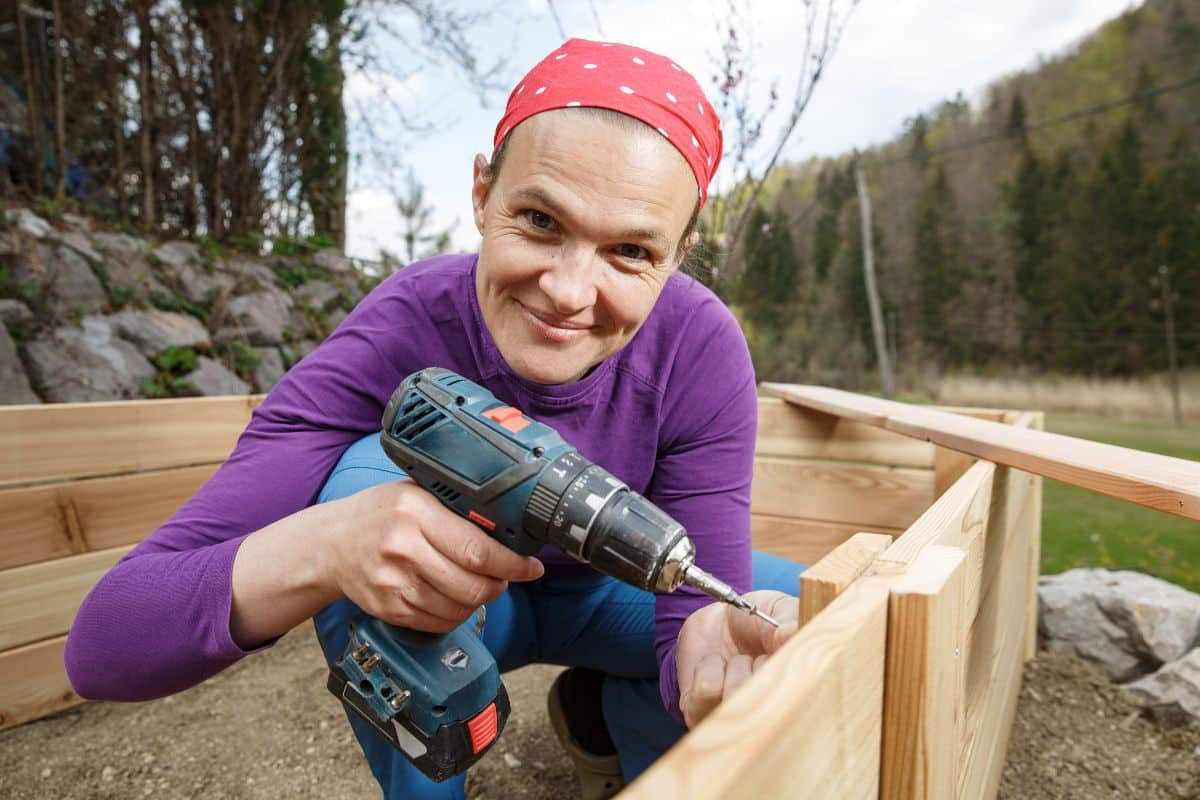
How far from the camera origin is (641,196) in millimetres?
1013

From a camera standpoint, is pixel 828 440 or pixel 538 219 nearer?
pixel 538 219

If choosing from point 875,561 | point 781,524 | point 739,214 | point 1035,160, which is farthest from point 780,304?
point 875,561

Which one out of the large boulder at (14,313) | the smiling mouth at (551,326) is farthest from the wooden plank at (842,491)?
the large boulder at (14,313)

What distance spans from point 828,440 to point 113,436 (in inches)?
86.9

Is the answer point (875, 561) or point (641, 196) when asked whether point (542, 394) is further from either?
point (875, 561)

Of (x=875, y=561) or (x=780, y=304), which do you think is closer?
(x=875, y=561)

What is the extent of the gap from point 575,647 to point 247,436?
81 centimetres

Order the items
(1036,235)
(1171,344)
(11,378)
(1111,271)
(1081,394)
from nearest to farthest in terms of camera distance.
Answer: (11,378) < (1171,344) < (1081,394) < (1111,271) < (1036,235)

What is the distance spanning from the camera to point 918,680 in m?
0.63

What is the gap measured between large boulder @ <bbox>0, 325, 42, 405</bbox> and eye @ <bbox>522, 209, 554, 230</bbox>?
3.22 metres

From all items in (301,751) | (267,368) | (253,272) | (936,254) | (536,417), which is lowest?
(301,751)

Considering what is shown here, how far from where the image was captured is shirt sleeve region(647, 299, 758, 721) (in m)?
1.32

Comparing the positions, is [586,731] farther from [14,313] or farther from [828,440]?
[14,313]

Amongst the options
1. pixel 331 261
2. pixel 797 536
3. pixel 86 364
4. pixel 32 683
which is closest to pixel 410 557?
pixel 32 683
